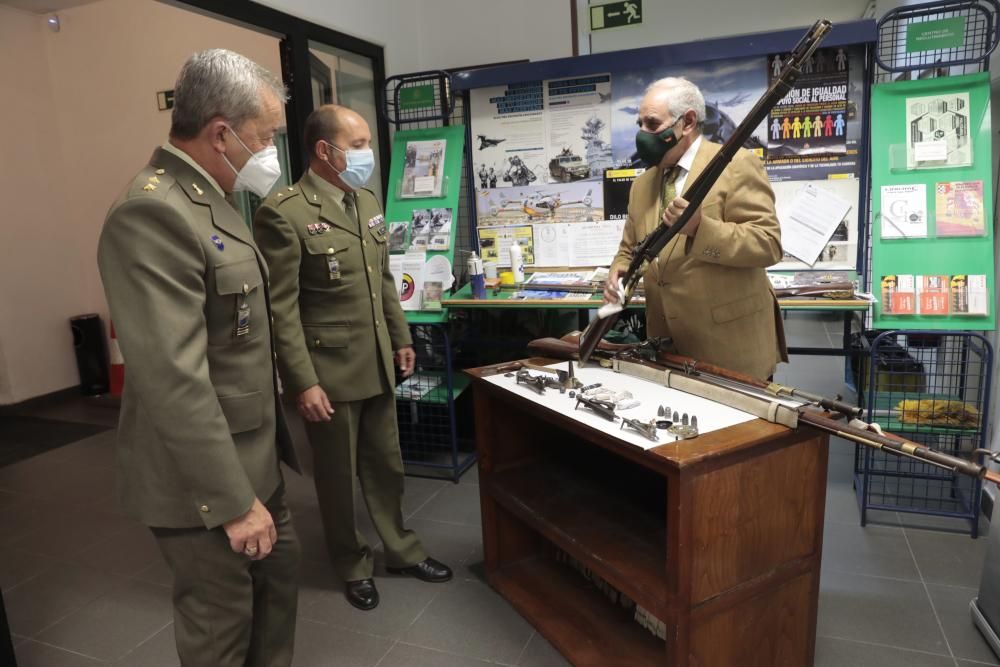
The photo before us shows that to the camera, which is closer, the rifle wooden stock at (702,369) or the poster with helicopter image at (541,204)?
the rifle wooden stock at (702,369)

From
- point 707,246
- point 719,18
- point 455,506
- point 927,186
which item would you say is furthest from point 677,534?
point 719,18

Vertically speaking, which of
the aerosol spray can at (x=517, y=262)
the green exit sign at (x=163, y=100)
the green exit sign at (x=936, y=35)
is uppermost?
the green exit sign at (x=163, y=100)

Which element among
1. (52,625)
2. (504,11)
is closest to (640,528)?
(52,625)

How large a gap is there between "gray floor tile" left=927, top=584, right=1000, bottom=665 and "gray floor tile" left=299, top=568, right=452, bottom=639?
5.49 feet

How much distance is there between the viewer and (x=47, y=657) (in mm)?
2199

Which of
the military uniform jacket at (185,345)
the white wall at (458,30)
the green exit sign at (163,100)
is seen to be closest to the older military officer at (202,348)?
the military uniform jacket at (185,345)

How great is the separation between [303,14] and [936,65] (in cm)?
295

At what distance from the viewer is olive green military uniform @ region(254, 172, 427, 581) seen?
2090 millimetres

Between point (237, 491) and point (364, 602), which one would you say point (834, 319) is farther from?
point (237, 491)

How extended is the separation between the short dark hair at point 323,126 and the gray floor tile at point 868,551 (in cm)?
238

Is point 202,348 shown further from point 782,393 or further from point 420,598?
point 420,598

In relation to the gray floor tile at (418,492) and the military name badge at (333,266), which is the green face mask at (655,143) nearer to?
the military name badge at (333,266)

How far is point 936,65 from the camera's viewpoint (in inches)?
106

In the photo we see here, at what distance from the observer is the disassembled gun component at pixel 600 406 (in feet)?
5.60
